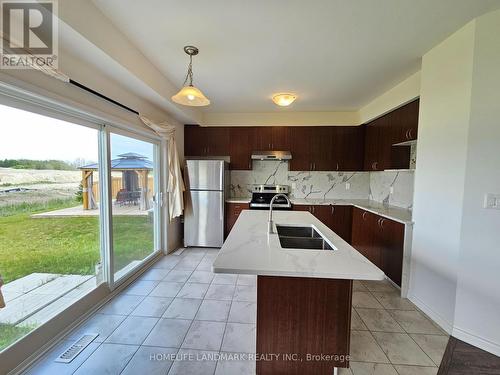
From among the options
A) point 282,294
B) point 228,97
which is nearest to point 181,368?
point 282,294

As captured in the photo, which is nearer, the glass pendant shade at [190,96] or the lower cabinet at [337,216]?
the glass pendant shade at [190,96]

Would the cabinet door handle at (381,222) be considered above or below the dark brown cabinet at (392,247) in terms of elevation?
above

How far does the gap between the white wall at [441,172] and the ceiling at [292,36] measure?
0.23 m

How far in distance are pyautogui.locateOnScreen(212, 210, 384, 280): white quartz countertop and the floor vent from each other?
1.43 m

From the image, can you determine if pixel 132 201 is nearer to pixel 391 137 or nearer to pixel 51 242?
pixel 51 242

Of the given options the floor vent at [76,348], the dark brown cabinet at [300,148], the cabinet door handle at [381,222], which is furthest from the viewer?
the dark brown cabinet at [300,148]

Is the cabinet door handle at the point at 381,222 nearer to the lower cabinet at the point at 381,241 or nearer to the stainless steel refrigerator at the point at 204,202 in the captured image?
the lower cabinet at the point at 381,241

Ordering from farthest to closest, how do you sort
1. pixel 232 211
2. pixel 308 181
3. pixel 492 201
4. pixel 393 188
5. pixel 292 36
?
pixel 308 181
pixel 232 211
pixel 393 188
pixel 292 36
pixel 492 201

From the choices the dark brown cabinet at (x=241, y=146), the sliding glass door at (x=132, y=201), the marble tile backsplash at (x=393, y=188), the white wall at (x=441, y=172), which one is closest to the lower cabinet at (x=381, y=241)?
the white wall at (x=441, y=172)

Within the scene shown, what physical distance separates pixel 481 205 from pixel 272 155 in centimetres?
287

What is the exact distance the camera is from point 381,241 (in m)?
2.91

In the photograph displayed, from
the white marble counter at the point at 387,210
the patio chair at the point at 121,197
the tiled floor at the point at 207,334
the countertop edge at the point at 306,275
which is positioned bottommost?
the tiled floor at the point at 207,334

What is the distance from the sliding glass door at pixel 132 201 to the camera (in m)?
2.62

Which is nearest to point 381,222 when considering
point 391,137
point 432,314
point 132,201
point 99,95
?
point 432,314
